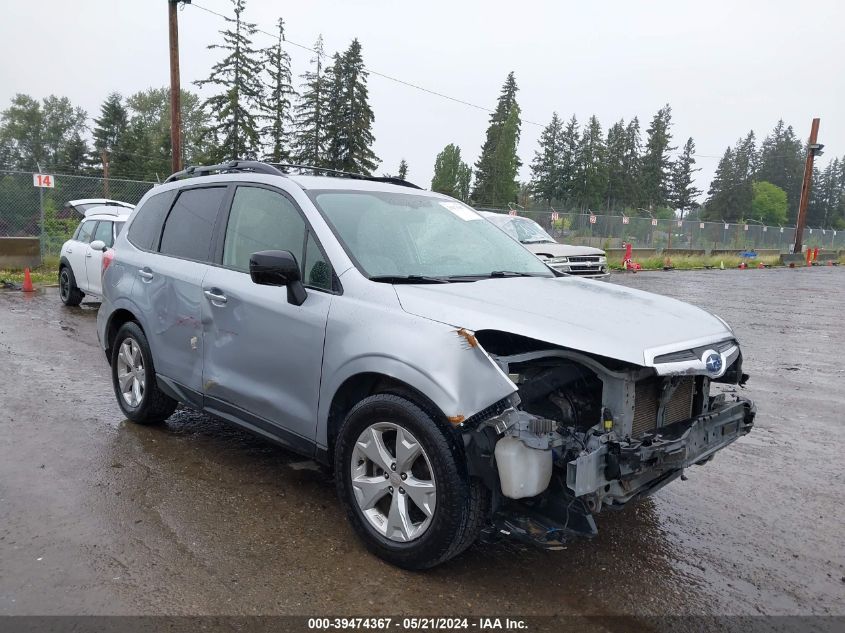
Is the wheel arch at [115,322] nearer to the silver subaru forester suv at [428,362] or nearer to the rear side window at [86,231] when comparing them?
the silver subaru forester suv at [428,362]

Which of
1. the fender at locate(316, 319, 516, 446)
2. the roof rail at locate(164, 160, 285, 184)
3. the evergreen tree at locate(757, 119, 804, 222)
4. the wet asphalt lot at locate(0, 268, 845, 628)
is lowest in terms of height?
the wet asphalt lot at locate(0, 268, 845, 628)

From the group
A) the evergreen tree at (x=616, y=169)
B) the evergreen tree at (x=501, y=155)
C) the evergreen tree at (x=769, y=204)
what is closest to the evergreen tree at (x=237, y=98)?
the evergreen tree at (x=501, y=155)

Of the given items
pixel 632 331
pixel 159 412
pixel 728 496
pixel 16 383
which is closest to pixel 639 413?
pixel 632 331

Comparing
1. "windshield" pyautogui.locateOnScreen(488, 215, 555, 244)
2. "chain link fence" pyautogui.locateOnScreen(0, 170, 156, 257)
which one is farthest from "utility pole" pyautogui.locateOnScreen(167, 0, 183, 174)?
"windshield" pyautogui.locateOnScreen(488, 215, 555, 244)

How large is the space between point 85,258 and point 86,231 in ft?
3.38

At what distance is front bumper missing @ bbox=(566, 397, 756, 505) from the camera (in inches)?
110

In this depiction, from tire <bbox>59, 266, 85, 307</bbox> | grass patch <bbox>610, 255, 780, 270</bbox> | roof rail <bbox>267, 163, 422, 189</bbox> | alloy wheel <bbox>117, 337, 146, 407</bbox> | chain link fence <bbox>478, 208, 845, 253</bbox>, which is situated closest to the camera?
roof rail <bbox>267, 163, 422, 189</bbox>

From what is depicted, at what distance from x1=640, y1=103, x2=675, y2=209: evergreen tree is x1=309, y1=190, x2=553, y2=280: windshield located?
336ft

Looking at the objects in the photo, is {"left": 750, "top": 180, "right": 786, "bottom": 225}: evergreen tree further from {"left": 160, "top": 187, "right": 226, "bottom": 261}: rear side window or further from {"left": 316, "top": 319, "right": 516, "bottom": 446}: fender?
{"left": 316, "top": 319, "right": 516, "bottom": 446}: fender

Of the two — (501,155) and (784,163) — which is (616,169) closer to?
(501,155)

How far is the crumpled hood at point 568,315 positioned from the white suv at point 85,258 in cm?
925

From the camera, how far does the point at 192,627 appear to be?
2.76m

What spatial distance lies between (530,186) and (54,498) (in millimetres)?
102745

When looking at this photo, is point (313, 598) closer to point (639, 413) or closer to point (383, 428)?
point (383, 428)
